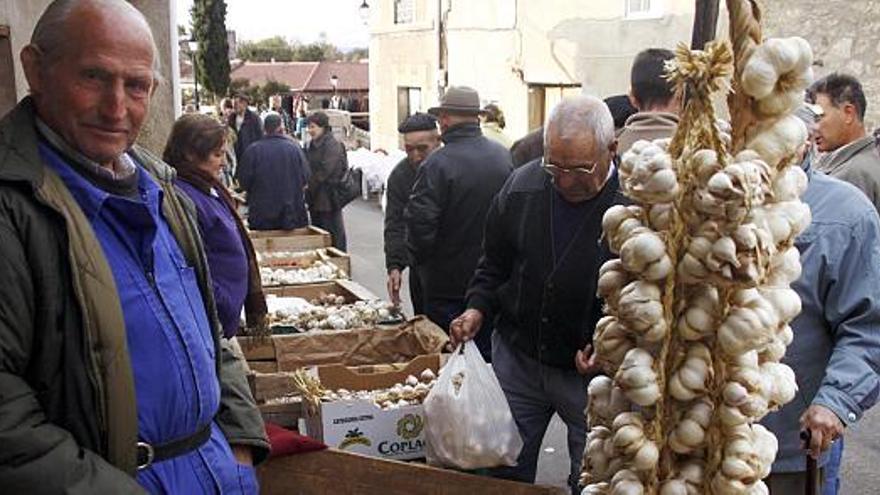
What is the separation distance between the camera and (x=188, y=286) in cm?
203

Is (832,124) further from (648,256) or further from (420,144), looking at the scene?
(648,256)

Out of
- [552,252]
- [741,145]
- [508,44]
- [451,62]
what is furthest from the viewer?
[451,62]

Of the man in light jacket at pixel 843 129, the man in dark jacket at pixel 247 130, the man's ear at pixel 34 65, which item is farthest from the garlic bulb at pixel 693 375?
the man in dark jacket at pixel 247 130

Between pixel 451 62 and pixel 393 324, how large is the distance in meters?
13.7

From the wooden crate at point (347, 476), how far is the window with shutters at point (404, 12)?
679 inches

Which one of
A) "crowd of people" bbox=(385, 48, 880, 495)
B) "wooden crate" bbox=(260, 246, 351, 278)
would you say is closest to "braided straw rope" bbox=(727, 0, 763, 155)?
"crowd of people" bbox=(385, 48, 880, 495)

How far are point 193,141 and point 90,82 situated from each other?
70.8 inches

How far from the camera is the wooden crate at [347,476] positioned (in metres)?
3.15

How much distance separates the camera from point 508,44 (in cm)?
1650

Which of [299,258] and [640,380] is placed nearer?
[640,380]

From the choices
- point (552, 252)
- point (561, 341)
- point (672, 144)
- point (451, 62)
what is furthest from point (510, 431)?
point (451, 62)

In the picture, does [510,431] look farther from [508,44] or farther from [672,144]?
[508,44]

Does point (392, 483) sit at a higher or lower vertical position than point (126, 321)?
lower

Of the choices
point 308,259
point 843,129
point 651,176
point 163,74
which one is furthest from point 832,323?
point 308,259
